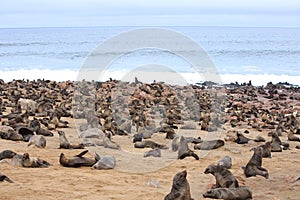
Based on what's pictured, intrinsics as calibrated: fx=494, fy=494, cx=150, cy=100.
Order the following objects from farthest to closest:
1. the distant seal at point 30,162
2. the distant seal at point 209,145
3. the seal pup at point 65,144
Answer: the distant seal at point 209,145, the seal pup at point 65,144, the distant seal at point 30,162

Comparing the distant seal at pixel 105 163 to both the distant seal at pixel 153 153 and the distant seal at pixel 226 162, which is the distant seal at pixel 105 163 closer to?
the distant seal at pixel 153 153

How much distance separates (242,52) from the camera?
5181cm

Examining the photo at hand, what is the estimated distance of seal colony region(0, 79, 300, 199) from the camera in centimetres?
728

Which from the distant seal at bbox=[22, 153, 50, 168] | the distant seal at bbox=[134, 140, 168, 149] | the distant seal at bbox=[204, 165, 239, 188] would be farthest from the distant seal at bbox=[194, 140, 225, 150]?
the distant seal at bbox=[22, 153, 50, 168]

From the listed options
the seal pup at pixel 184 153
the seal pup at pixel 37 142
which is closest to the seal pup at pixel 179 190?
the seal pup at pixel 184 153

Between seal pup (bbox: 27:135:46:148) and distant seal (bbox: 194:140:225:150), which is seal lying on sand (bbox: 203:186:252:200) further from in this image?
seal pup (bbox: 27:135:46:148)

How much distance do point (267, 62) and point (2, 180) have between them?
37.1m

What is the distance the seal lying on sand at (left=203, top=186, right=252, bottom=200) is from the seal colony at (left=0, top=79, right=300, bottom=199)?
12 millimetres

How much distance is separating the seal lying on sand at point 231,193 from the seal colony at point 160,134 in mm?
12

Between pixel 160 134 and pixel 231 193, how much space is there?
217 inches

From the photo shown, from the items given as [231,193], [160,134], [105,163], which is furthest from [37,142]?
[231,193]

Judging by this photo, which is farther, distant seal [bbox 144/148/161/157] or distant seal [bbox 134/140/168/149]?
distant seal [bbox 134/140/168/149]

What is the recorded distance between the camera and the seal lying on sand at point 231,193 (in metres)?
5.85

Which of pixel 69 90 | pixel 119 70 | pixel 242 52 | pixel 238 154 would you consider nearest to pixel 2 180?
pixel 238 154
